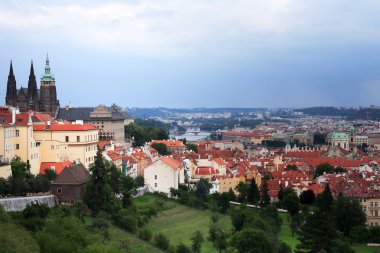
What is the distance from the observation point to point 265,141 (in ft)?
653

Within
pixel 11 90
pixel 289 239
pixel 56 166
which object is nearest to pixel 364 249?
pixel 289 239

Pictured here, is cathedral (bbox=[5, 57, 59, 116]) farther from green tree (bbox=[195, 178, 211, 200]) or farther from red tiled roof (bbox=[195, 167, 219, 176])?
green tree (bbox=[195, 178, 211, 200])

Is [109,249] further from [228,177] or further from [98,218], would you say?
[228,177]

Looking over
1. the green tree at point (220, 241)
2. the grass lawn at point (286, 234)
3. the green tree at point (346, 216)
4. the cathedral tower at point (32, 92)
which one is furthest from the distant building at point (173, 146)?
the green tree at point (220, 241)

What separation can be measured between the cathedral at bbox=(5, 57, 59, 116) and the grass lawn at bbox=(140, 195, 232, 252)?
1729 inches

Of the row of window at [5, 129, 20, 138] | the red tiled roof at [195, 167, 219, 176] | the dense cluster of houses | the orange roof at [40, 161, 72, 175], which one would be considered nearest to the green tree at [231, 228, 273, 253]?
the dense cluster of houses

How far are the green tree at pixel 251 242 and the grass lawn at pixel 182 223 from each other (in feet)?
9.46

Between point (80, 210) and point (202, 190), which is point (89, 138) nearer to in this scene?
point (202, 190)

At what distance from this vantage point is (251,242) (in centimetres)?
4703

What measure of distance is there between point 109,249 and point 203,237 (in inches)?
725

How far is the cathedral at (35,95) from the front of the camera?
102375 mm

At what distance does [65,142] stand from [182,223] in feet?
39.4

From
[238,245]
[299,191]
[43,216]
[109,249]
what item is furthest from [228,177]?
[109,249]

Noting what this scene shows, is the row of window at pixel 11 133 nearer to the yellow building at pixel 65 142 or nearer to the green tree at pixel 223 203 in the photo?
the yellow building at pixel 65 142
